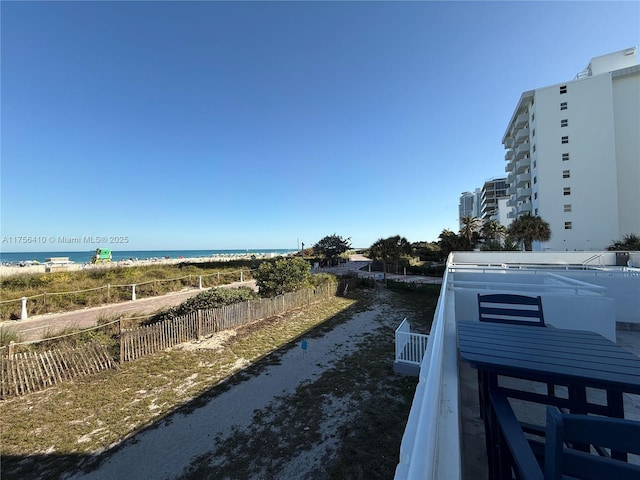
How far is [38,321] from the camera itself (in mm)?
11125

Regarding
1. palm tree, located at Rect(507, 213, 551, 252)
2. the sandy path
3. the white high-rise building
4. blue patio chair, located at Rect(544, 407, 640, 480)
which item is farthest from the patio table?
the white high-rise building

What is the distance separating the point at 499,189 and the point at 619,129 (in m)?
50.3

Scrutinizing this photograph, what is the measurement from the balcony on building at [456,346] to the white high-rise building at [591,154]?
2114 centimetres

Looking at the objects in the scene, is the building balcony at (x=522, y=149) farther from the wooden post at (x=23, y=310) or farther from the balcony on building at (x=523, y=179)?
the wooden post at (x=23, y=310)

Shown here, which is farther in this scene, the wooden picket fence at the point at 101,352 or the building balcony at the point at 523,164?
the building balcony at the point at 523,164

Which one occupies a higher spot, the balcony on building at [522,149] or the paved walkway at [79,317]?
the balcony on building at [522,149]

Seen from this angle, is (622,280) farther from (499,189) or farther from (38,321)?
(499,189)

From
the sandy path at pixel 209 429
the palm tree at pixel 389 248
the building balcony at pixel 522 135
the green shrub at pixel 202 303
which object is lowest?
the sandy path at pixel 209 429

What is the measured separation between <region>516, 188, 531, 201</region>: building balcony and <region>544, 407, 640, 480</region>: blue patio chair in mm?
44648

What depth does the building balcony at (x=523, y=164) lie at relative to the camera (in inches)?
1422

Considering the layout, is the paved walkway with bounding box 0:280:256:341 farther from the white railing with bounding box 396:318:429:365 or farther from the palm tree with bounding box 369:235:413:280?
the palm tree with bounding box 369:235:413:280

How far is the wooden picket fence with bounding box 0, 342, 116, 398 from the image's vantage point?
6129 mm

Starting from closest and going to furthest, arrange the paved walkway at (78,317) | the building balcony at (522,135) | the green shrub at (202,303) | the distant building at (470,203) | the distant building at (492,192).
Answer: the paved walkway at (78,317), the green shrub at (202,303), the building balcony at (522,135), the distant building at (492,192), the distant building at (470,203)

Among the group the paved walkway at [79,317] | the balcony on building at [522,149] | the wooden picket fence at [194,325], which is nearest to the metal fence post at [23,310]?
the paved walkway at [79,317]
